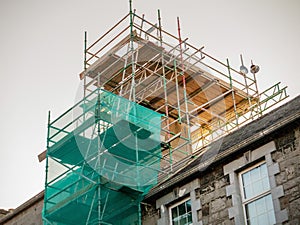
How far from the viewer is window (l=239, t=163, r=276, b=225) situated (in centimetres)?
1145

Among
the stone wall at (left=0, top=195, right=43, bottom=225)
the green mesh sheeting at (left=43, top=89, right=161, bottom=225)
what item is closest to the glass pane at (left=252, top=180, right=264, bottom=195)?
the green mesh sheeting at (left=43, top=89, right=161, bottom=225)

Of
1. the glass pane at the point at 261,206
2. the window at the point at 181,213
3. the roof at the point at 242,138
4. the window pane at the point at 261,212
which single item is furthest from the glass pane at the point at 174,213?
the glass pane at the point at 261,206

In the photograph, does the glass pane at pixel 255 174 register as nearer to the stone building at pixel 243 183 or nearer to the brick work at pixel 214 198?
the stone building at pixel 243 183

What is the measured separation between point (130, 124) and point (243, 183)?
397 centimetres

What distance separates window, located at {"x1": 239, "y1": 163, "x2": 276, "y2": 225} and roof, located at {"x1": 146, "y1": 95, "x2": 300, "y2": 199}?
566 mm

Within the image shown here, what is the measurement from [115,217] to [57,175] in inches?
94.0

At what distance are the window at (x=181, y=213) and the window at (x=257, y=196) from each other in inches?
55.3

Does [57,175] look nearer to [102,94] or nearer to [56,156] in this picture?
[56,156]

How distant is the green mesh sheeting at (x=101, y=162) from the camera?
14242mm

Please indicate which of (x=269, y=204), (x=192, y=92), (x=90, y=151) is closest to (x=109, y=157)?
(x=90, y=151)

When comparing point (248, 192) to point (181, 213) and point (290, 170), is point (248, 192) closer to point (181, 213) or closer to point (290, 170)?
point (290, 170)

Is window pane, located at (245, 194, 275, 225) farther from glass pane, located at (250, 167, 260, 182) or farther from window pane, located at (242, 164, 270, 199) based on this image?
glass pane, located at (250, 167, 260, 182)

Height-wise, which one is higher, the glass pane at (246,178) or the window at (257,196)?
the glass pane at (246,178)

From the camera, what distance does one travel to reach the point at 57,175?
52.2 feet
